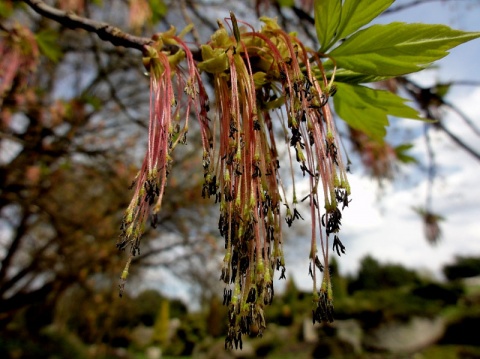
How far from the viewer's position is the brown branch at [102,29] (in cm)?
76

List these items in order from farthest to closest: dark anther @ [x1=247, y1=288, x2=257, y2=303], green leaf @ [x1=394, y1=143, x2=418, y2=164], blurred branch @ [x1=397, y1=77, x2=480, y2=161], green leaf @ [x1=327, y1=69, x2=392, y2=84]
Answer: green leaf @ [x1=394, y1=143, x2=418, y2=164] < blurred branch @ [x1=397, y1=77, x2=480, y2=161] < green leaf @ [x1=327, y1=69, x2=392, y2=84] < dark anther @ [x1=247, y1=288, x2=257, y2=303]

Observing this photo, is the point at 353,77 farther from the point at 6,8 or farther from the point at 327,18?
the point at 6,8

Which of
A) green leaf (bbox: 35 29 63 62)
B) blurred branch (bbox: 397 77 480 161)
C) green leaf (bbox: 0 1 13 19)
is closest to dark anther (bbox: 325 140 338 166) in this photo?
blurred branch (bbox: 397 77 480 161)

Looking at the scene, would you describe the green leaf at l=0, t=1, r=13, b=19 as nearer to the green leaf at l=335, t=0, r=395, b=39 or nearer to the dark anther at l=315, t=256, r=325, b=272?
the green leaf at l=335, t=0, r=395, b=39

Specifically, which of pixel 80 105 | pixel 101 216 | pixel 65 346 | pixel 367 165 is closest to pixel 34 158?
pixel 80 105

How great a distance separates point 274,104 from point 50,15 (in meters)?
0.53

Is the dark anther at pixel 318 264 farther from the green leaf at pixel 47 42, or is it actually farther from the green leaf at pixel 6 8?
the green leaf at pixel 6 8

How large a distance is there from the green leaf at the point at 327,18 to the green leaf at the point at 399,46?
4 centimetres

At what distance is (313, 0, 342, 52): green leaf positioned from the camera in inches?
27.2

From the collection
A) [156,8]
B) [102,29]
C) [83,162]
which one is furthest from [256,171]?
[83,162]

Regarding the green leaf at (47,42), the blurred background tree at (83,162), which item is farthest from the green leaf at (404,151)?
the green leaf at (47,42)

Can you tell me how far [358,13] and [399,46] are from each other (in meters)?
0.09

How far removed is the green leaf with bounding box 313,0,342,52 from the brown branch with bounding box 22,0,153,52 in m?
0.32

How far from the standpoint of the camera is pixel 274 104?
0.74 metres
